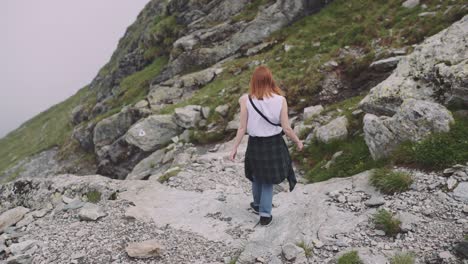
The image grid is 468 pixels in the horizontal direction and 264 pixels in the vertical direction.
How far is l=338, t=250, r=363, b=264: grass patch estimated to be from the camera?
690 cm

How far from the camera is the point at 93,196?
12.0m

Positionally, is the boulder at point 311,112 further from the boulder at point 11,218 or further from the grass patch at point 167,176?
the boulder at point 11,218

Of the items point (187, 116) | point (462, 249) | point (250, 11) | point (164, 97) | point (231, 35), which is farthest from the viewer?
point (250, 11)

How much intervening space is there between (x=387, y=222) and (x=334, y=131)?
5.81 meters

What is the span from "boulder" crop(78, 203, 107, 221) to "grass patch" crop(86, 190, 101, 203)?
0.81 meters

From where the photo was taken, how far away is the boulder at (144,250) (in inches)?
327

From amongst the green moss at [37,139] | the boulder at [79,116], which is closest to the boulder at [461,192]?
the green moss at [37,139]

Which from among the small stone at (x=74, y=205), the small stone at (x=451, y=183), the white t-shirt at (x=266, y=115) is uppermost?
the white t-shirt at (x=266, y=115)

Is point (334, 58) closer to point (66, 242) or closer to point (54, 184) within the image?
point (54, 184)

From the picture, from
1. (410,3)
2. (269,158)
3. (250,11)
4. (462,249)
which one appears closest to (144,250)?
(269,158)

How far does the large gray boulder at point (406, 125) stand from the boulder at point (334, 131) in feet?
6.08

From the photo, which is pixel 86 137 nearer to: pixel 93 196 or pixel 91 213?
pixel 93 196

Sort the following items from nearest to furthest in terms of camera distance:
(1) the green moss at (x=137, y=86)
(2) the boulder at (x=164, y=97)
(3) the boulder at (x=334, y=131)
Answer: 1. (3) the boulder at (x=334, y=131)
2. (2) the boulder at (x=164, y=97)
3. (1) the green moss at (x=137, y=86)

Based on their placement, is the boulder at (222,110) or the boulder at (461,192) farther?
the boulder at (222,110)
